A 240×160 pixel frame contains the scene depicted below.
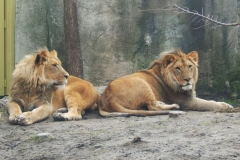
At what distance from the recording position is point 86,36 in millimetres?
8961

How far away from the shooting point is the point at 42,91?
21.6 ft

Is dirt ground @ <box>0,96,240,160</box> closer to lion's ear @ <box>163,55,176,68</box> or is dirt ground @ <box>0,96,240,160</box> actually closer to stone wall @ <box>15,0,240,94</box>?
lion's ear @ <box>163,55,176,68</box>

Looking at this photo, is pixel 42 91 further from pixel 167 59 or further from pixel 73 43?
pixel 73 43

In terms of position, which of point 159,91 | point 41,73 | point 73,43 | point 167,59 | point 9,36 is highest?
point 9,36

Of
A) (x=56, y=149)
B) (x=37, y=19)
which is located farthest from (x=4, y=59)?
(x=56, y=149)

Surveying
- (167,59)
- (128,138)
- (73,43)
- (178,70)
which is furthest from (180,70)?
(128,138)

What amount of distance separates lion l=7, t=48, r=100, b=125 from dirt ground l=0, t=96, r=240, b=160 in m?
0.24

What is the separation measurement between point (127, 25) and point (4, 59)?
7.15 ft

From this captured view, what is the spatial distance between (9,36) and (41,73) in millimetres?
2639

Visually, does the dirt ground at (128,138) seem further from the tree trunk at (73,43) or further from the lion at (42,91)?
the tree trunk at (73,43)

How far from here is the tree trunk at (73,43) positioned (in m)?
8.34

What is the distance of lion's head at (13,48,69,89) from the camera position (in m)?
6.52

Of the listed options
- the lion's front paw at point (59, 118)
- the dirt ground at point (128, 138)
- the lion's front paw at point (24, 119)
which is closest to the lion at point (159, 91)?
the dirt ground at point (128, 138)

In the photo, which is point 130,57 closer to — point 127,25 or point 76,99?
point 127,25
